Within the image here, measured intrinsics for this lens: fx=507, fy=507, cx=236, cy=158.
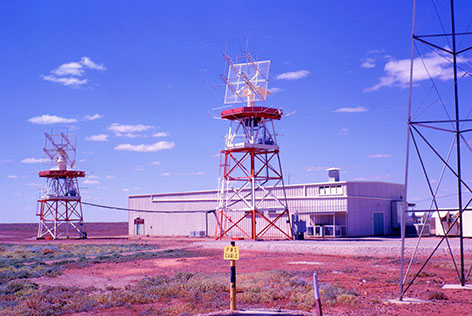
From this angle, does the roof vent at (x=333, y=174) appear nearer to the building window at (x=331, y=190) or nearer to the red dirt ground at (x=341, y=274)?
the building window at (x=331, y=190)

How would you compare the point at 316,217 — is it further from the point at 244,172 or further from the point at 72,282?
the point at 72,282

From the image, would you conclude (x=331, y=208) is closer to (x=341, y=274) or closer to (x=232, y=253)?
(x=341, y=274)

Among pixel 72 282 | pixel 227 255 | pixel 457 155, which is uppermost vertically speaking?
pixel 457 155

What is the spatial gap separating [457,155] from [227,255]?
750cm

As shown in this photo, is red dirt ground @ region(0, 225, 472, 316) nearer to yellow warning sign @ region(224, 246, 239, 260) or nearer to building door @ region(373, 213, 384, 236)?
yellow warning sign @ region(224, 246, 239, 260)

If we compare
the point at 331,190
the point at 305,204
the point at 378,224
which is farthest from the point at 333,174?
the point at 378,224

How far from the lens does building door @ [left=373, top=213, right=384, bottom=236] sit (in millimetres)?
44406

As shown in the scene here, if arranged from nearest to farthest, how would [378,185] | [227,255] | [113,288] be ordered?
[227,255] < [113,288] < [378,185]

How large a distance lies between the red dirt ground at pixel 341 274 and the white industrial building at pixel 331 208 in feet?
38.4

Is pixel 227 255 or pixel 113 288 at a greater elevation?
pixel 227 255

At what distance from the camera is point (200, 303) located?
13.7m

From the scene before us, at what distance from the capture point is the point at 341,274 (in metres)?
19.5

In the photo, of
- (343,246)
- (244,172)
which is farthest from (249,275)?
(244,172)

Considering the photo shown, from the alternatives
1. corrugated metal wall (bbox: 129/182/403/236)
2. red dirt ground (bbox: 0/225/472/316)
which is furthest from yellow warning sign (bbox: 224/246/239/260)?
corrugated metal wall (bbox: 129/182/403/236)
